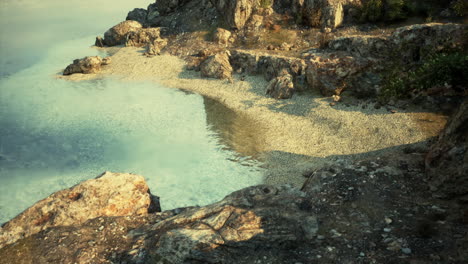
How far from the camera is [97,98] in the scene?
35.4 m

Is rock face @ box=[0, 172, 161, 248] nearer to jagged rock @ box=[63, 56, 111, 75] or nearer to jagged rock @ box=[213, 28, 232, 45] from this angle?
jagged rock @ box=[213, 28, 232, 45]

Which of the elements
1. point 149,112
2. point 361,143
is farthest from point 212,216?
point 149,112

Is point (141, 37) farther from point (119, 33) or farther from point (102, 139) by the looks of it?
point (102, 139)

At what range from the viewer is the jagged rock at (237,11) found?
1687 inches

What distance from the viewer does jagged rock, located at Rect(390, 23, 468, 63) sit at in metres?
25.2

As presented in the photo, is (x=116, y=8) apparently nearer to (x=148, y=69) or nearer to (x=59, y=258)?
(x=148, y=69)

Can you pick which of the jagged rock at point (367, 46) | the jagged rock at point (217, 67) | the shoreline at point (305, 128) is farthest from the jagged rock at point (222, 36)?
the jagged rock at point (367, 46)

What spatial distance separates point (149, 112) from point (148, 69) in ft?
40.3

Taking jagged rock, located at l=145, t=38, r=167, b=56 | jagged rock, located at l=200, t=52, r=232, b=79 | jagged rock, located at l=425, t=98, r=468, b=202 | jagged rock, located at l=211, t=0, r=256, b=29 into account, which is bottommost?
jagged rock, located at l=425, t=98, r=468, b=202

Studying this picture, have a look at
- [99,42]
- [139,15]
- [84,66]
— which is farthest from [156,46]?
[139,15]

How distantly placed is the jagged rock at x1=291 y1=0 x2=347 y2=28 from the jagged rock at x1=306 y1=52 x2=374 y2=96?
978 cm

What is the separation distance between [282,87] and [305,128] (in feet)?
21.1

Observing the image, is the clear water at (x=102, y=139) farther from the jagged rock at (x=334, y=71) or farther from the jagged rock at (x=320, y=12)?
the jagged rock at (x=320, y=12)

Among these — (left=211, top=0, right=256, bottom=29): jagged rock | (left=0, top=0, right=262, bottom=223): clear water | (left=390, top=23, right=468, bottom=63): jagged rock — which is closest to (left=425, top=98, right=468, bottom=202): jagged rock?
(left=0, top=0, right=262, bottom=223): clear water
